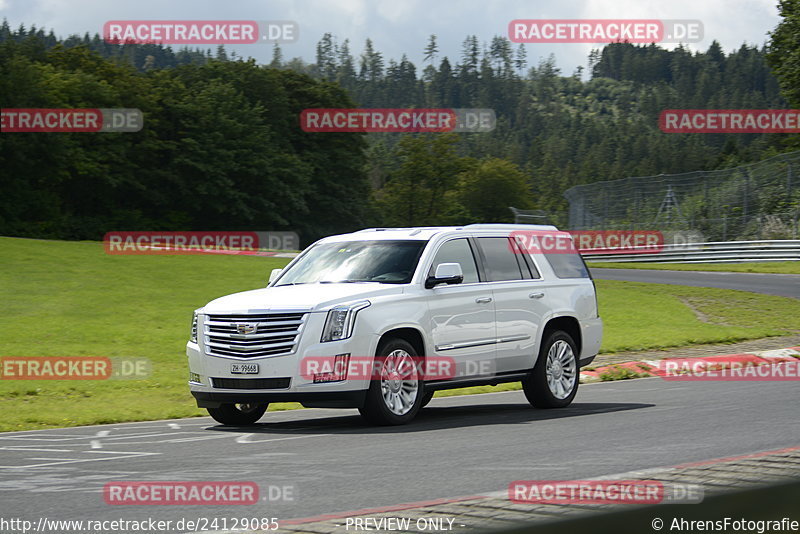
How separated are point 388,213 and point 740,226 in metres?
79.4

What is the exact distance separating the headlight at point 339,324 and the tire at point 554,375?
9.47 ft

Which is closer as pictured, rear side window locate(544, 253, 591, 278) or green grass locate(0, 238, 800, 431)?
rear side window locate(544, 253, 591, 278)

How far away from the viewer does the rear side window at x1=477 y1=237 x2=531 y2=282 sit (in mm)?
12852

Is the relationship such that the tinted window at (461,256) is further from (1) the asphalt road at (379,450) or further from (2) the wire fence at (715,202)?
(2) the wire fence at (715,202)

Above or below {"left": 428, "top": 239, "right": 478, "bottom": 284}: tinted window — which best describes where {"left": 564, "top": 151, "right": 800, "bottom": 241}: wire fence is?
above

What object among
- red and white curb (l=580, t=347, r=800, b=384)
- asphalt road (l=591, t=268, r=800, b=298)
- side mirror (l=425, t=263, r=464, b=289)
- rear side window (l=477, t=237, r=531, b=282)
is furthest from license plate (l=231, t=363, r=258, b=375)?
asphalt road (l=591, t=268, r=800, b=298)

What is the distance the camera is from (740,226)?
167ft

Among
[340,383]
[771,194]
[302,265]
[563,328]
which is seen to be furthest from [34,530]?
[771,194]

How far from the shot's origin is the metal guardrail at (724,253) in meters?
47.4

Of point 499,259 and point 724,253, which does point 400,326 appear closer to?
point 499,259

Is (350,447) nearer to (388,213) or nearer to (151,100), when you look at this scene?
(151,100)

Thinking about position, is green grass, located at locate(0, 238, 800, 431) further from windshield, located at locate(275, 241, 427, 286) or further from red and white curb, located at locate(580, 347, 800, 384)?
windshield, located at locate(275, 241, 427, 286)

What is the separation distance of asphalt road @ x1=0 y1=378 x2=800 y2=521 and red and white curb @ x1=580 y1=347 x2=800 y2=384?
3.65m

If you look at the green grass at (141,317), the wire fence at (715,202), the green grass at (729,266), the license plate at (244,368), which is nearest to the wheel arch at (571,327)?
the green grass at (141,317)
